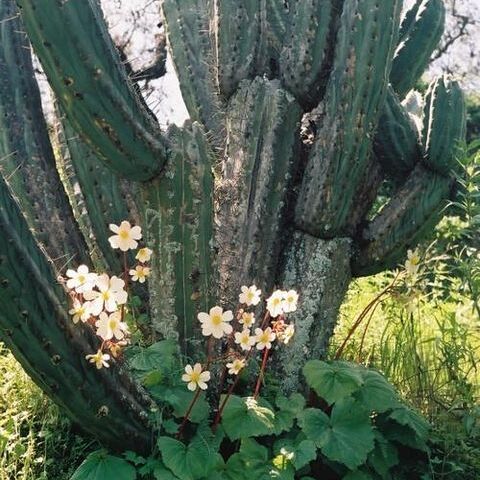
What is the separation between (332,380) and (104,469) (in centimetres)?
90

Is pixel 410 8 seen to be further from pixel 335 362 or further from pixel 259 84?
pixel 335 362

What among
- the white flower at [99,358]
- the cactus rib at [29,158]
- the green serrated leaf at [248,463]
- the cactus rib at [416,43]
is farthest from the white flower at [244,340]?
the cactus rib at [416,43]

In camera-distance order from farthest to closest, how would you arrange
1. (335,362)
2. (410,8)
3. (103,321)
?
(410,8), (335,362), (103,321)

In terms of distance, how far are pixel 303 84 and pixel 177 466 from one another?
177 cm

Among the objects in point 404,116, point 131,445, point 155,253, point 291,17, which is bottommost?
point 131,445

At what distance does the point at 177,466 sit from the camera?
2611mm

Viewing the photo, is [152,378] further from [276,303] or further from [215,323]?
[276,303]

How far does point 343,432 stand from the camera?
2.90 meters

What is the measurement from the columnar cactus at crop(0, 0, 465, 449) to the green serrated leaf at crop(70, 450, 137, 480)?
67cm

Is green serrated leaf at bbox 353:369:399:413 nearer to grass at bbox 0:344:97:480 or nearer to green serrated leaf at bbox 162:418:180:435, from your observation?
green serrated leaf at bbox 162:418:180:435

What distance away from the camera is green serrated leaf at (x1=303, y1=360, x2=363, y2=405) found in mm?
2914

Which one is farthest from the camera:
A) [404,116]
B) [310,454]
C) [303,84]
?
[404,116]

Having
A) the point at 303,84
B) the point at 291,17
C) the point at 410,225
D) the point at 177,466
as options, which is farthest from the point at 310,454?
the point at 291,17

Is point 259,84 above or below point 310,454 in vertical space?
above
